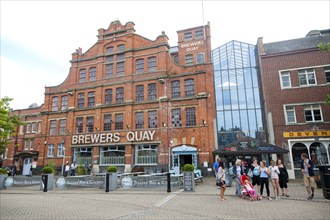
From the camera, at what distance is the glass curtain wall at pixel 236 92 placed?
23312 mm

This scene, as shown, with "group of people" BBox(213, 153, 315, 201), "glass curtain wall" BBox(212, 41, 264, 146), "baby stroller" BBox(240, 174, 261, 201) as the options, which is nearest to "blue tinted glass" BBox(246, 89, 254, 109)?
"glass curtain wall" BBox(212, 41, 264, 146)

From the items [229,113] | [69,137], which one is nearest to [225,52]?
[229,113]

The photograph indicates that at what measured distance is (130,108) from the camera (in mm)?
25469

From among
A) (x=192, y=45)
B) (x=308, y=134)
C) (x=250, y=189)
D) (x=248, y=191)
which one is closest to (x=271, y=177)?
(x=250, y=189)

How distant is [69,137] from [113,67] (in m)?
10.1

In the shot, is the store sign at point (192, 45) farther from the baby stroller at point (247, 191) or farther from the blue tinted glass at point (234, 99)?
the baby stroller at point (247, 191)

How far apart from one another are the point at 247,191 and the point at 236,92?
1595 centimetres

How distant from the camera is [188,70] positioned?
24.5 m

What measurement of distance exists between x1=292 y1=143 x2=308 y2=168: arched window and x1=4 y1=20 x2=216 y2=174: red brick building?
6796mm

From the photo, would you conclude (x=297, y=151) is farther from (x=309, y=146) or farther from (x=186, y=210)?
(x=186, y=210)

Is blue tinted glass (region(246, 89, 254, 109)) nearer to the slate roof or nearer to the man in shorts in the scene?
the slate roof

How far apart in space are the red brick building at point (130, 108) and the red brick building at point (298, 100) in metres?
5.54

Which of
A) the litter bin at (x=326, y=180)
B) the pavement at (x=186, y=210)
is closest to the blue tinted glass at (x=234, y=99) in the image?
the litter bin at (x=326, y=180)

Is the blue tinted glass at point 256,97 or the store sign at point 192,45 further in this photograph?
the store sign at point 192,45
